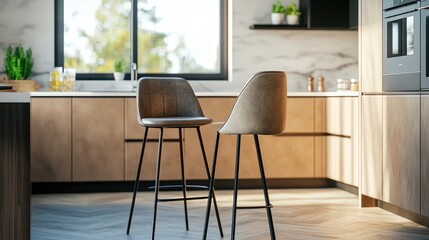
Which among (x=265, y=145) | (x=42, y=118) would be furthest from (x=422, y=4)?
(x=42, y=118)

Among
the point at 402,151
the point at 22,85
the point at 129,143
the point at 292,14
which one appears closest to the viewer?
the point at 402,151

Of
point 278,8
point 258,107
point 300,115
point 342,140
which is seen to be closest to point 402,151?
point 342,140

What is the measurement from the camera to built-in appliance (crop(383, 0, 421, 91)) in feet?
14.5

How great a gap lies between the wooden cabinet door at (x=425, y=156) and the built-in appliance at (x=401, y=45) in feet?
0.59

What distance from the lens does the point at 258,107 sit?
3.49 m

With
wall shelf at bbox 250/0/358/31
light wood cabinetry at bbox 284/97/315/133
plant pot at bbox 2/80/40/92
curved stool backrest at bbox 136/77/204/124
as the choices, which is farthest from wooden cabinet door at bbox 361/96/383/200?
plant pot at bbox 2/80/40/92

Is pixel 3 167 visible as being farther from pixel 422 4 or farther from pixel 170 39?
pixel 170 39

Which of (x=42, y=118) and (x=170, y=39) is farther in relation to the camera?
(x=170, y=39)

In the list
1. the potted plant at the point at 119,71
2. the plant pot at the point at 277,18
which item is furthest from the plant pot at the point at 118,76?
the plant pot at the point at 277,18

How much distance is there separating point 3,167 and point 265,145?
410 cm

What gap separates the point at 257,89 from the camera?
3486mm

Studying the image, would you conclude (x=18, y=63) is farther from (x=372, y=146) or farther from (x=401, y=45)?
(x=401, y=45)

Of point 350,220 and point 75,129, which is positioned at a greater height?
point 75,129

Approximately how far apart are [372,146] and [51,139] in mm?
2587
